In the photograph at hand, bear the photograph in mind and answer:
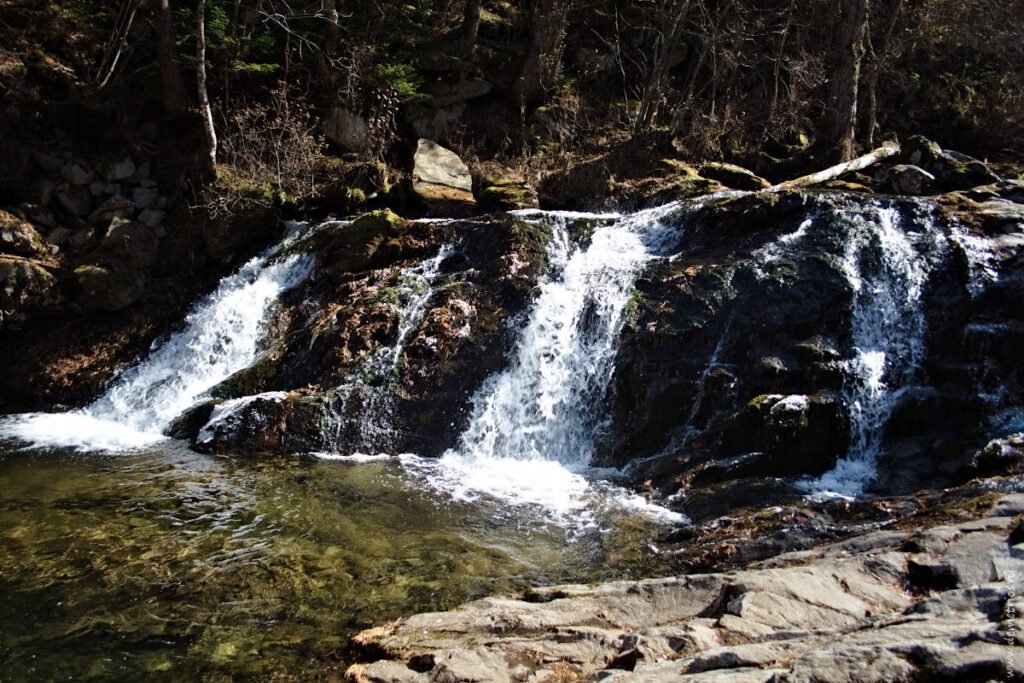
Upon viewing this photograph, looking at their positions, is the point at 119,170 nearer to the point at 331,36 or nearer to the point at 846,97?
the point at 331,36

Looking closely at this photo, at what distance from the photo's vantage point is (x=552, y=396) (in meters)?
7.86

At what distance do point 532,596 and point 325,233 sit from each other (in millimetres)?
7709

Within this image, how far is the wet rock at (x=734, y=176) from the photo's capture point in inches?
499

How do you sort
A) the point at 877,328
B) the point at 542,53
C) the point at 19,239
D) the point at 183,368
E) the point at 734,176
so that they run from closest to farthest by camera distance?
1. the point at 877,328
2. the point at 183,368
3. the point at 19,239
4. the point at 734,176
5. the point at 542,53

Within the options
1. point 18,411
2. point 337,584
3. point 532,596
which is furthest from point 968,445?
point 18,411

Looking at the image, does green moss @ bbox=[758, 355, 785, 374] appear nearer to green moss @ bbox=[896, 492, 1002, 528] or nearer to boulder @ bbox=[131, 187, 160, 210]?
green moss @ bbox=[896, 492, 1002, 528]

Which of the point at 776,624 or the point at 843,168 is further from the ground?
the point at 843,168

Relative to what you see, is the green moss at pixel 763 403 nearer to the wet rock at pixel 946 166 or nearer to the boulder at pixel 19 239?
the wet rock at pixel 946 166

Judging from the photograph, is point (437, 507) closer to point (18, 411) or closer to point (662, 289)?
point (662, 289)

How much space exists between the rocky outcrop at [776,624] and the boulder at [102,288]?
26.9 ft

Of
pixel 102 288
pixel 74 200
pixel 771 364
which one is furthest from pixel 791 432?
pixel 74 200

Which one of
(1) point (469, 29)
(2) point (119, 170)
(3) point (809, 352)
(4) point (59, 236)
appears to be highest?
(1) point (469, 29)

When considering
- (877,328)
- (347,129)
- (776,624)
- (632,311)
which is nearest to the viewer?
(776,624)

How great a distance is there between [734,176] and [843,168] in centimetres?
181
